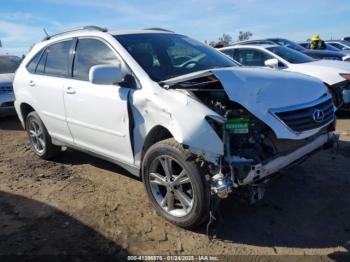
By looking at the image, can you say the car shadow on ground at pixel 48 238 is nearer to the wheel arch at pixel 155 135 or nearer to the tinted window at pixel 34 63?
the wheel arch at pixel 155 135

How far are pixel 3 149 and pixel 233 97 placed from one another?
532 centimetres

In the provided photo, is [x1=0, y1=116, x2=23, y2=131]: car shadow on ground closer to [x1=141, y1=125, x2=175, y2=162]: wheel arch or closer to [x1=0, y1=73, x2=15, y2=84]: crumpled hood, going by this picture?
[x1=0, y1=73, x2=15, y2=84]: crumpled hood

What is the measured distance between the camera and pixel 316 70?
27.0 feet

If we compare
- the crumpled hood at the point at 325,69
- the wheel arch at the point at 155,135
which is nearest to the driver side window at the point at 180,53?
the wheel arch at the point at 155,135

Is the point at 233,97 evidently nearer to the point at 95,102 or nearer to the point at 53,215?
the point at 95,102

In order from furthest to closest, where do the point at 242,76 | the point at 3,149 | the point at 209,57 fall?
the point at 3,149, the point at 209,57, the point at 242,76

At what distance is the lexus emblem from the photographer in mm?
3779

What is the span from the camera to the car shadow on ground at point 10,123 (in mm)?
9334

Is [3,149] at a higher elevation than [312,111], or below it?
below

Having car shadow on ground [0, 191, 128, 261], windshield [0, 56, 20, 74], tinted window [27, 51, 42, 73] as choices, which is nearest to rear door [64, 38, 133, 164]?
car shadow on ground [0, 191, 128, 261]

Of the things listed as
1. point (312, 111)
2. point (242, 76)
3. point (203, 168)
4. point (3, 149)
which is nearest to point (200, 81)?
point (242, 76)

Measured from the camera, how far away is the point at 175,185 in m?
3.79

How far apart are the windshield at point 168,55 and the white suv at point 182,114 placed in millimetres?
13

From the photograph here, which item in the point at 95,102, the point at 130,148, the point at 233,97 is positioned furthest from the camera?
the point at 95,102
